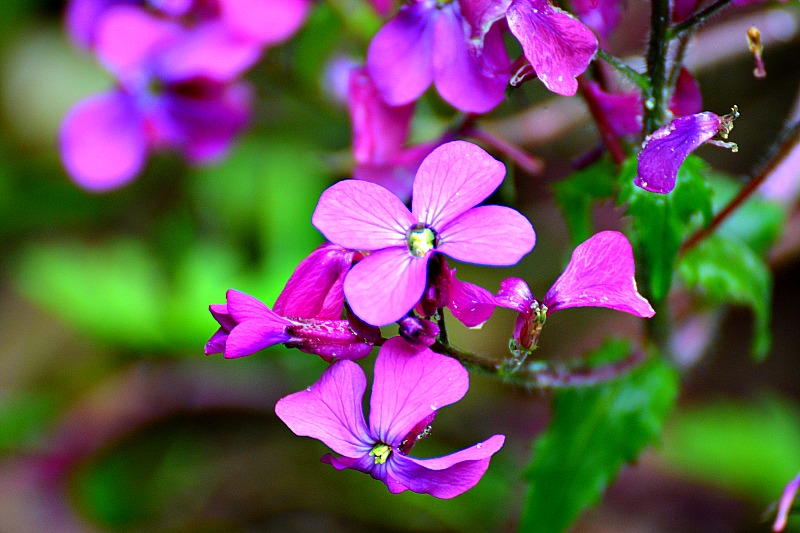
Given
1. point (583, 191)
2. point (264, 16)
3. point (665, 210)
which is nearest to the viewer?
point (665, 210)

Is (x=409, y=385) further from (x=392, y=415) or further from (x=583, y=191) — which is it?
(x=583, y=191)

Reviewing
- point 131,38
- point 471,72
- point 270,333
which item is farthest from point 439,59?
point 131,38

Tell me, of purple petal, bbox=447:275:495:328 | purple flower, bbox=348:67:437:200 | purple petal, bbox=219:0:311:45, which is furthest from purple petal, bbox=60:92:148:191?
purple petal, bbox=447:275:495:328

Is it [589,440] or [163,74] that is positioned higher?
[163,74]

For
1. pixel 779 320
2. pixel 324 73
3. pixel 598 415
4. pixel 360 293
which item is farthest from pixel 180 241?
pixel 779 320

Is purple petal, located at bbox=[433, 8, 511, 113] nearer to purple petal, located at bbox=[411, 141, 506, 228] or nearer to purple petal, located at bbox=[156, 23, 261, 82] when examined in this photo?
Answer: purple petal, located at bbox=[411, 141, 506, 228]

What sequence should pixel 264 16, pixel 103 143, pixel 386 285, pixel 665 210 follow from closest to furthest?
pixel 386 285 → pixel 665 210 → pixel 264 16 → pixel 103 143
